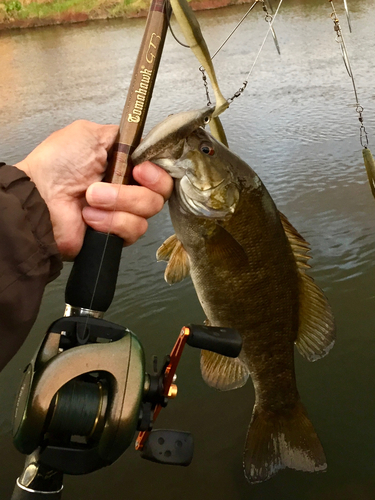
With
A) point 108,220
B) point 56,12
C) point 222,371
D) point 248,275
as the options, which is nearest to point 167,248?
point 248,275

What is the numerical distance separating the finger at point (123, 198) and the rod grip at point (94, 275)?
9 centimetres

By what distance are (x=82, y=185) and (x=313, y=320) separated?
3.53 feet

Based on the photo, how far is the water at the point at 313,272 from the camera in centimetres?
232

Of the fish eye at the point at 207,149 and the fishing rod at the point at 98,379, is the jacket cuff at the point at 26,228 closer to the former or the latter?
the fishing rod at the point at 98,379

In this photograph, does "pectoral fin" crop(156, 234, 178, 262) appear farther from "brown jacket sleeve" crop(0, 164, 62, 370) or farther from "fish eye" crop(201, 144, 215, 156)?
"brown jacket sleeve" crop(0, 164, 62, 370)

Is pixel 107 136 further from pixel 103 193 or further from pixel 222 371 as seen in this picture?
pixel 222 371

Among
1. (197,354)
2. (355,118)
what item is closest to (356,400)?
(197,354)

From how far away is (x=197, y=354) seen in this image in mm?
2967

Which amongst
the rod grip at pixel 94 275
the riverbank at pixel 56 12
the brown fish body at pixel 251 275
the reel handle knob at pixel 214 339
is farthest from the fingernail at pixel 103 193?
the riverbank at pixel 56 12

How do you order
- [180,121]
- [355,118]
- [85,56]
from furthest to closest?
[85,56] < [355,118] < [180,121]

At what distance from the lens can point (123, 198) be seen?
121 centimetres

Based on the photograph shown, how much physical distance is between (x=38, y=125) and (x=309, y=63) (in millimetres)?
5952

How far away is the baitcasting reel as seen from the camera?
0.88 metres

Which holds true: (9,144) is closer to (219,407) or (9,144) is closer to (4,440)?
(4,440)
